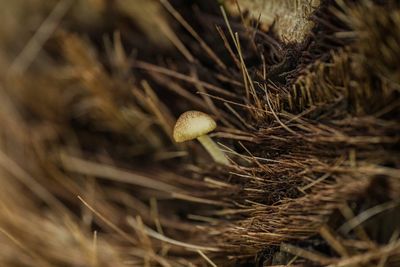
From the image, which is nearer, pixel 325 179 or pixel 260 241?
pixel 325 179

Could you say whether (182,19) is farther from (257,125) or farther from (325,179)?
(325,179)

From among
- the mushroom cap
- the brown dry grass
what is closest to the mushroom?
the mushroom cap

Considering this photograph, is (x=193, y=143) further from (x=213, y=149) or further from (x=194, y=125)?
(x=194, y=125)

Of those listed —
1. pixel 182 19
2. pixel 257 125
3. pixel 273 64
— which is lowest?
pixel 257 125

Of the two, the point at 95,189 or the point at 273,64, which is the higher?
the point at 273,64

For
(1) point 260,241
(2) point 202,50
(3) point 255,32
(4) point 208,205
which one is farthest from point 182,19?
(1) point 260,241

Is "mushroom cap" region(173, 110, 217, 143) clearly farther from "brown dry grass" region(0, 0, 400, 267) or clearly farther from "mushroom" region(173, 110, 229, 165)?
"brown dry grass" region(0, 0, 400, 267)

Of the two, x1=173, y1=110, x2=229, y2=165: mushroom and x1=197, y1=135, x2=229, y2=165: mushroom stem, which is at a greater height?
x1=173, y1=110, x2=229, y2=165: mushroom

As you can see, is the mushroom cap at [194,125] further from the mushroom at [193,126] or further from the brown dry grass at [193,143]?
the brown dry grass at [193,143]
